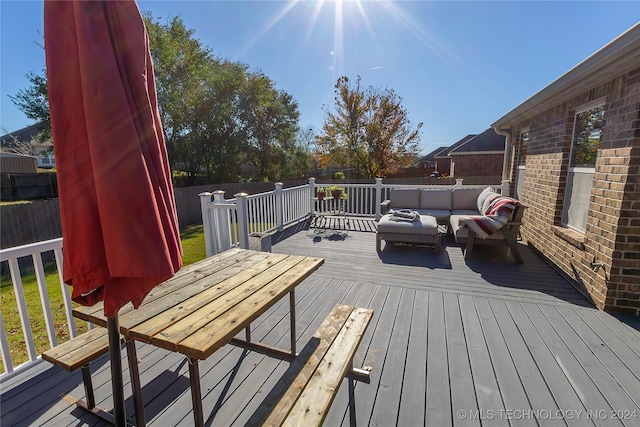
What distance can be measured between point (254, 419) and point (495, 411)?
147cm

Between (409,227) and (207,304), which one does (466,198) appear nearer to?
(409,227)

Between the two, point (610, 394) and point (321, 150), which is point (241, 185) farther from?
point (610, 394)

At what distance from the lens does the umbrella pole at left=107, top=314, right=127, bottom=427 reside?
1225 millimetres

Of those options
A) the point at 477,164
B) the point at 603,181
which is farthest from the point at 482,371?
the point at 477,164

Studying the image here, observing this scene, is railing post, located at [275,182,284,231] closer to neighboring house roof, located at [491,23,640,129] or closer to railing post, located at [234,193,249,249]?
railing post, located at [234,193,249,249]

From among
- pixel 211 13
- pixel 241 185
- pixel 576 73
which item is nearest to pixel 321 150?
pixel 241 185

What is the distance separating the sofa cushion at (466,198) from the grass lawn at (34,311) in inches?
222

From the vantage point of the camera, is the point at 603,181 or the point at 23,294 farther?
the point at 603,181

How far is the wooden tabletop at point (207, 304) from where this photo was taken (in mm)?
1247

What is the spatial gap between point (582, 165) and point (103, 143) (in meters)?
4.84

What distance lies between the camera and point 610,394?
6.02 feet

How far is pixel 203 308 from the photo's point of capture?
1.50 m

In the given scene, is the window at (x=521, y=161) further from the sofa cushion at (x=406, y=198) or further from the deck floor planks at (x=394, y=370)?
the deck floor planks at (x=394, y=370)

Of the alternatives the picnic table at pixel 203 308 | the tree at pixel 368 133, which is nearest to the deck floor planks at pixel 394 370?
the picnic table at pixel 203 308
